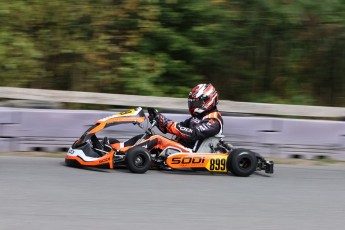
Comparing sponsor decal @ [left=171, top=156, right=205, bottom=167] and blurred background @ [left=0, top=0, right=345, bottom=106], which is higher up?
blurred background @ [left=0, top=0, right=345, bottom=106]

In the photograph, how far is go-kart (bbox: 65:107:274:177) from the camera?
26.6 feet

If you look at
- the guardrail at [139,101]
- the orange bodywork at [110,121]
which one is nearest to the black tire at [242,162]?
the orange bodywork at [110,121]

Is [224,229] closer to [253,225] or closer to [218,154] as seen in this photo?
[253,225]

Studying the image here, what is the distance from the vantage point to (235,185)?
7.79 metres

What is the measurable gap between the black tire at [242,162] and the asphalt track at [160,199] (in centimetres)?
10

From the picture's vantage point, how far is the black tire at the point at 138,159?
26.2 ft

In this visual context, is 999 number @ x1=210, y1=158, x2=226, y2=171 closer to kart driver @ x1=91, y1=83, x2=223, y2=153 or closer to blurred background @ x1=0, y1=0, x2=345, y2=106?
kart driver @ x1=91, y1=83, x2=223, y2=153

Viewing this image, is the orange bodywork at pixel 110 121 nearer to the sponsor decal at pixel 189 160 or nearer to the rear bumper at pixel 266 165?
the sponsor decal at pixel 189 160

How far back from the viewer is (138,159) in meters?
8.09

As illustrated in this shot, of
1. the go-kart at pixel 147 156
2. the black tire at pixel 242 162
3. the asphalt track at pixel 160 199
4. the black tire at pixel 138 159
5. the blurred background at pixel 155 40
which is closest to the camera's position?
the asphalt track at pixel 160 199

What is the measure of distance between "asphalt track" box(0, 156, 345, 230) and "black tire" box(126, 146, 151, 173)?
112 millimetres

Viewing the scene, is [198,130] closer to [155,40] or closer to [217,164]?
[217,164]

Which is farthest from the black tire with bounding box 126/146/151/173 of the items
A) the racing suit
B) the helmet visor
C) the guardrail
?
the guardrail

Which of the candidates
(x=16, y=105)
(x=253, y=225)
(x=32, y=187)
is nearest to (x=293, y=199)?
(x=253, y=225)
